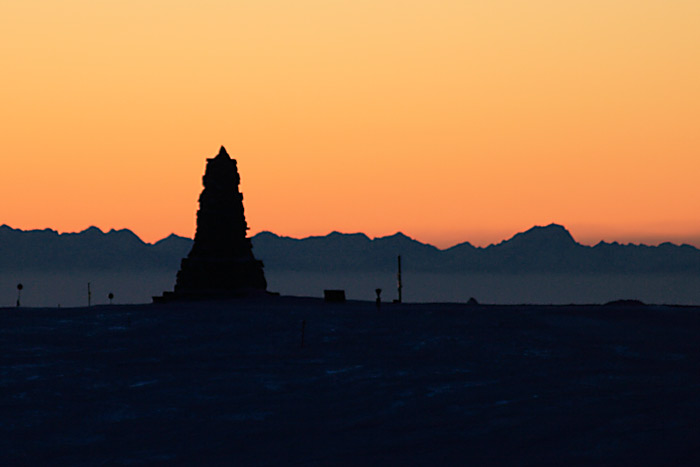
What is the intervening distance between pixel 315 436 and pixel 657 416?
33.7ft

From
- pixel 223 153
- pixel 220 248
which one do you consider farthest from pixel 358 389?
pixel 223 153

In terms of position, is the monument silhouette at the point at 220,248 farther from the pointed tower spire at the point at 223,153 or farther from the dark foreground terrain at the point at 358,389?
the dark foreground terrain at the point at 358,389

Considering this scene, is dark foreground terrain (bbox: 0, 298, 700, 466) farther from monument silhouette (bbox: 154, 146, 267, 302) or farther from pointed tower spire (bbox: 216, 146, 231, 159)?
pointed tower spire (bbox: 216, 146, 231, 159)

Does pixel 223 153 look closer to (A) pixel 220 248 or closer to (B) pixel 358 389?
(A) pixel 220 248

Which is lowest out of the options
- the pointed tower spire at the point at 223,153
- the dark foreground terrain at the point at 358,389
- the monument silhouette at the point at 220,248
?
the dark foreground terrain at the point at 358,389

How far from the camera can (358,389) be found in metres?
34.5

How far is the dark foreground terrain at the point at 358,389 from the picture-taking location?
2489 centimetres

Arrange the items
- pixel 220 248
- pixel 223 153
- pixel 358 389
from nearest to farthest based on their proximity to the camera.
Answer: pixel 358 389 < pixel 220 248 < pixel 223 153

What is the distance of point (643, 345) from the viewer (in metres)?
45.4

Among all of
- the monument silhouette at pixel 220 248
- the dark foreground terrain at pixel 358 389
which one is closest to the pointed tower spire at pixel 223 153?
the monument silhouette at pixel 220 248

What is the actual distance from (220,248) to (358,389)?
50.7 m

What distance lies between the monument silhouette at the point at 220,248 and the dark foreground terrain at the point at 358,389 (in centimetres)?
2231

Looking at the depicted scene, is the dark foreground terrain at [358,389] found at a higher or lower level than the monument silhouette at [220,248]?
lower

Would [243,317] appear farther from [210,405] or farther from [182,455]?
[182,455]
